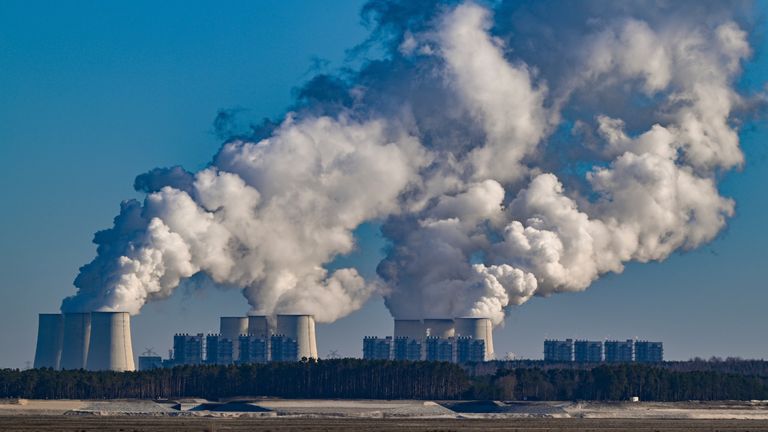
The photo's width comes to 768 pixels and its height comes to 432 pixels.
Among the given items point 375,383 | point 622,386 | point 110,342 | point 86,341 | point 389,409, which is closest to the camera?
point 389,409

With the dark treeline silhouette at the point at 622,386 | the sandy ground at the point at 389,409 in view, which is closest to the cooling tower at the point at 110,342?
the sandy ground at the point at 389,409

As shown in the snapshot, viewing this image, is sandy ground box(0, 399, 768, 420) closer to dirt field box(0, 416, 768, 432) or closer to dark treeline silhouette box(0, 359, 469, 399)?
dirt field box(0, 416, 768, 432)

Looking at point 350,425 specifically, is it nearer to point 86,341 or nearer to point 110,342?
point 110,342

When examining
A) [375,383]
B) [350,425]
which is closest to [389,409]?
[375,383]

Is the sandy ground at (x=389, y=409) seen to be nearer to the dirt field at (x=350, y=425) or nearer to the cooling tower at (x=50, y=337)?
the dirt field at (x=350, y=425)

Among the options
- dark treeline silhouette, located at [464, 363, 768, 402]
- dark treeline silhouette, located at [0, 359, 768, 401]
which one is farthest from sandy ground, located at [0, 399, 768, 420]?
dark treeline silhouette, located at [0, 359, 768, 401]

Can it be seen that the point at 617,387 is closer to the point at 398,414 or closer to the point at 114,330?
the point at 398,414
